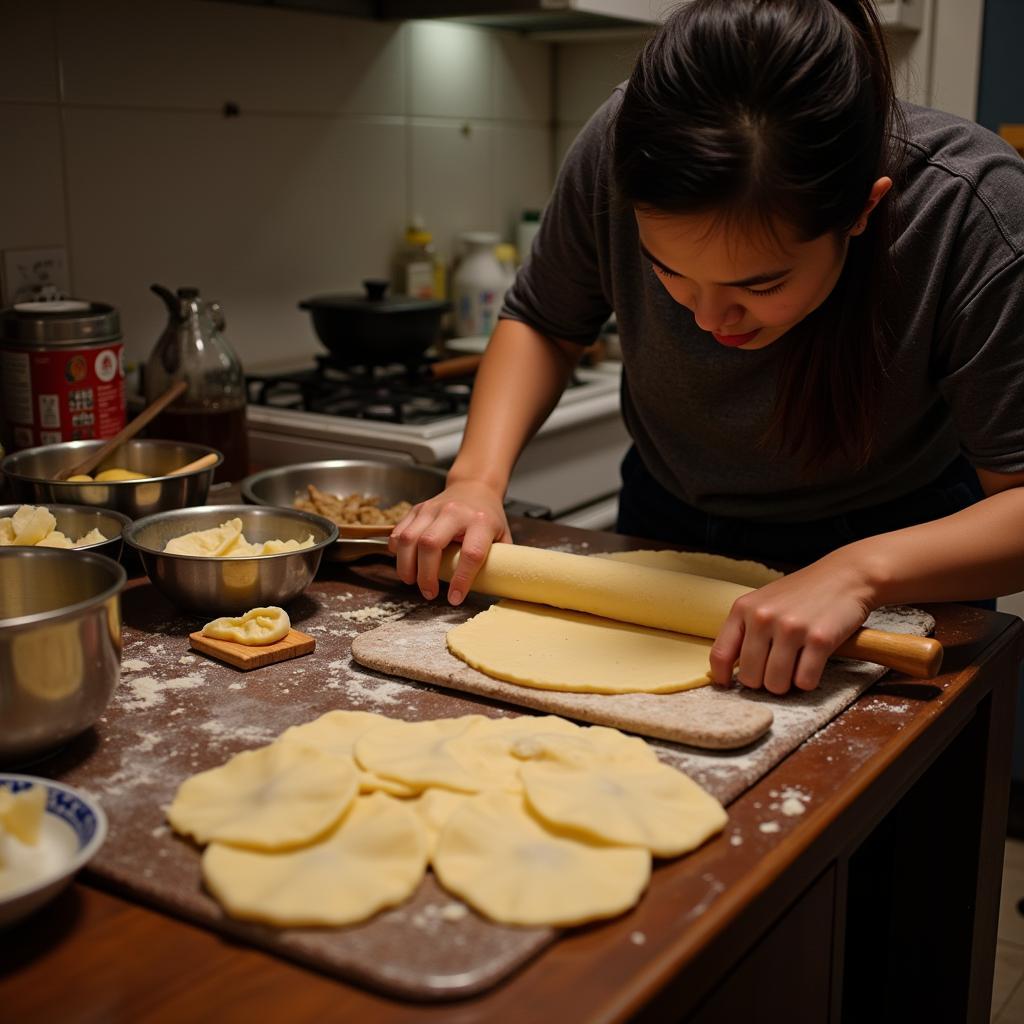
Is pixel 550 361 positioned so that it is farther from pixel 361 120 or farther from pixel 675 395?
pixel 361 120

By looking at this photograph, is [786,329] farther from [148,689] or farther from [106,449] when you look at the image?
[106,449]

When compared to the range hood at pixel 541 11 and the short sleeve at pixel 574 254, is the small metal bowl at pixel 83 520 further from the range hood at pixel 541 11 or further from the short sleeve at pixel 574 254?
the range hood at pixel 541 11

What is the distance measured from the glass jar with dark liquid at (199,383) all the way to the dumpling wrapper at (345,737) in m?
0.88

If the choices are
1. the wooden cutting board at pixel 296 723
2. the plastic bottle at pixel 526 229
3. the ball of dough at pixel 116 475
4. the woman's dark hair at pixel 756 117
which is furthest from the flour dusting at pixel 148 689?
the plastic bottle at pixel 526 229

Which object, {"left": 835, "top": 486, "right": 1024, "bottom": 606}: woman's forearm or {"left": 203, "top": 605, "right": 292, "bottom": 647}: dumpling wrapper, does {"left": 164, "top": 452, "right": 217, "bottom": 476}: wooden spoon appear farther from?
{"left": 835, "top": 486, "right": 1024, "bottom": 606}: woman's forearm

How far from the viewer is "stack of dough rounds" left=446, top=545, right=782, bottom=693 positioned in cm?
98

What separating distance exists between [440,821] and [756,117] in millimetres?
584

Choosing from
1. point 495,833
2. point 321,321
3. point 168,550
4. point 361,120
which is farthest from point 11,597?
point 361,120

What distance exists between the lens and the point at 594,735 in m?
0.88

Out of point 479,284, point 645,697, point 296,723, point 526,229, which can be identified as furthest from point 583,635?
point 526,229

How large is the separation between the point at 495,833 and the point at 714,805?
0.49ft

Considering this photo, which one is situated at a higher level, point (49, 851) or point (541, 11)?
point (541, 11)

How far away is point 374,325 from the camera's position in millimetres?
2062

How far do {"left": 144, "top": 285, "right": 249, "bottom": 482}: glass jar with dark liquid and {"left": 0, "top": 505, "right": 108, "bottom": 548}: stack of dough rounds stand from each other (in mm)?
529
